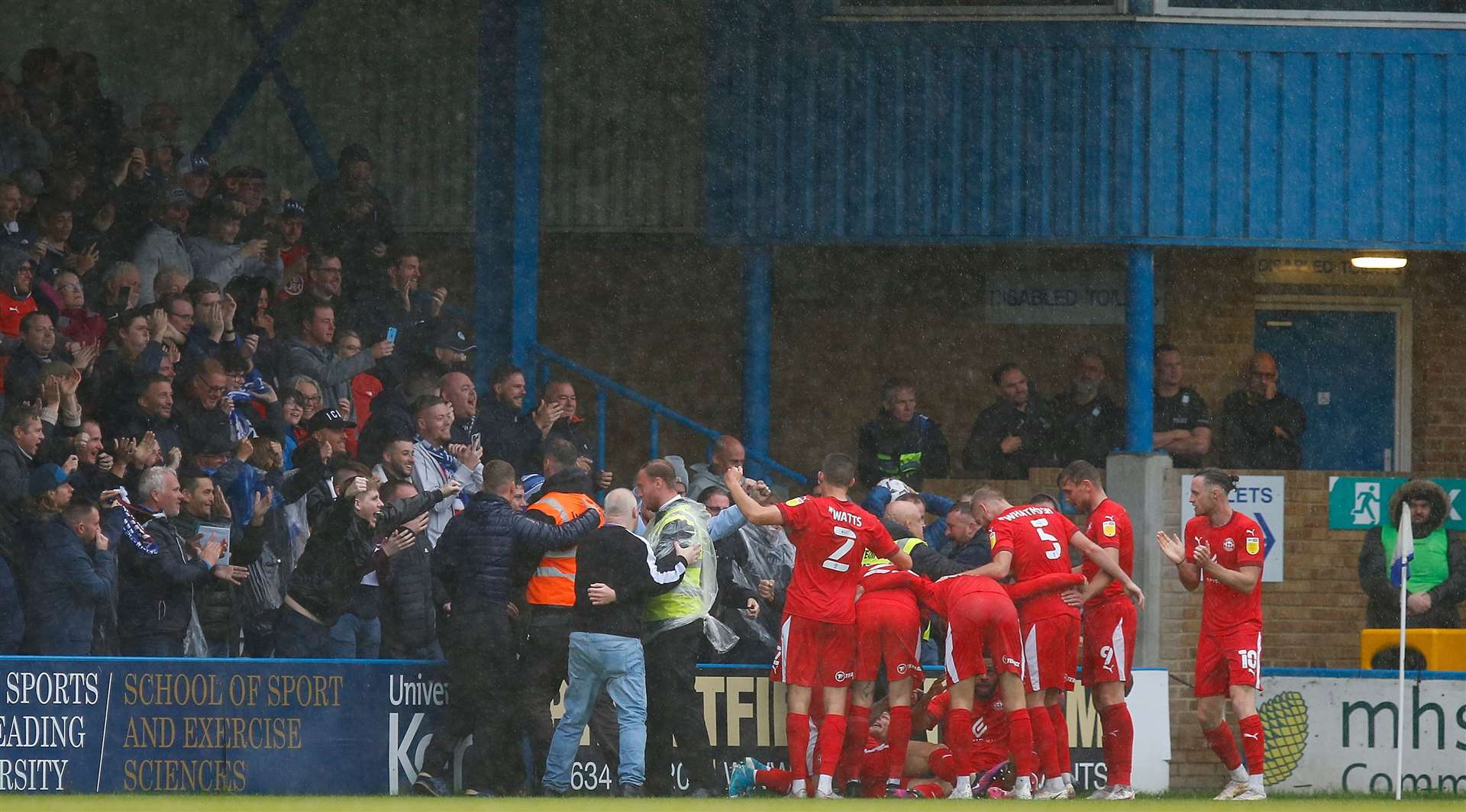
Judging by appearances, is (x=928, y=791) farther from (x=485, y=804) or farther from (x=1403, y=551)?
(x=1403, y=551)

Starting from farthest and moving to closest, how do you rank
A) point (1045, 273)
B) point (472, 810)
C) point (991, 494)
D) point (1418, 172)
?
point (1045, 273), point (1418, 172), point (991, 494), point (472, 810)

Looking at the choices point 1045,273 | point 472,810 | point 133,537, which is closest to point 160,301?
point 133,537

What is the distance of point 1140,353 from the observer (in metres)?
16.9

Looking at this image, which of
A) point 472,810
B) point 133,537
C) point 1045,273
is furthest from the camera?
point 1045,273

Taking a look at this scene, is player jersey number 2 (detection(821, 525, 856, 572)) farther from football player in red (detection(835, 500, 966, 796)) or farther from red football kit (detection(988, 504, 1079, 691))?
red football kit (detection(988, 504, 1079, 691))

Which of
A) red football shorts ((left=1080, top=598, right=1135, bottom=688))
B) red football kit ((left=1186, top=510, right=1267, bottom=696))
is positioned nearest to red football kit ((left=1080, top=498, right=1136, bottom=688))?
red football shorts ((left=1080, top=598, right=1135, bottom=688))

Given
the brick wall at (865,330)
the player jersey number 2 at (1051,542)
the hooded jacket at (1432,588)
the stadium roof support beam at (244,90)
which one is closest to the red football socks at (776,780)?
the player jersey number 2 at (1051,542)

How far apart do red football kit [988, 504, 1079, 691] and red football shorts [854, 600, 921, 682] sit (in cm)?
73

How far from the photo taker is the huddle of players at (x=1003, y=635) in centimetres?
1300

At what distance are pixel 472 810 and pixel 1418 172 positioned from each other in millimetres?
10116

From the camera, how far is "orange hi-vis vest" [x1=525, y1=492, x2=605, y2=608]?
13250mm

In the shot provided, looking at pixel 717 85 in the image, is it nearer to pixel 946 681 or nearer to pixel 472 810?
pixel 946 681

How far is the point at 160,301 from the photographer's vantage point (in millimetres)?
14633

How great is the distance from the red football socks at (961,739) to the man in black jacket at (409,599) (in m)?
3.27
